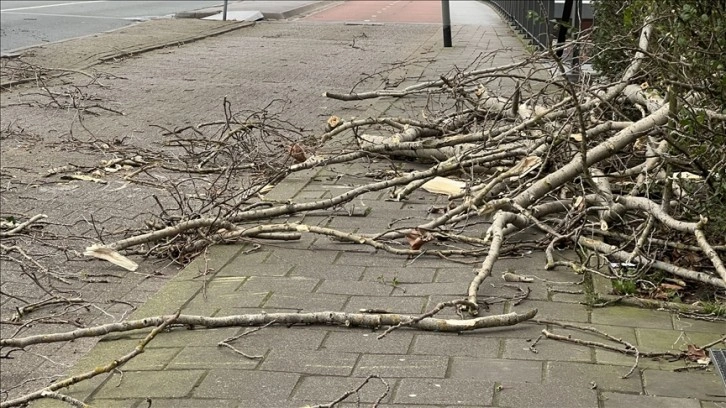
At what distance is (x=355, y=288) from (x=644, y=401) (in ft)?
5.46

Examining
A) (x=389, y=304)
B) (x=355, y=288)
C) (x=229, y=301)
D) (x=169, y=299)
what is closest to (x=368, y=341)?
(x=389, y=304)

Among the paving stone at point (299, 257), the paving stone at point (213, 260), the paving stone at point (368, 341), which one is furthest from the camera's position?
the paving stone at point (299, 257)

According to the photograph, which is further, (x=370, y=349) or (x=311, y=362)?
(x=370, y=349)

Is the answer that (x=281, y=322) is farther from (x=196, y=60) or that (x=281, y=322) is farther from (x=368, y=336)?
(x=196, y=60)

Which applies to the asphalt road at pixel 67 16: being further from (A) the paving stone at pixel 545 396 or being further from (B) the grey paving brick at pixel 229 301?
(A) the paving stone at pixel 545 396

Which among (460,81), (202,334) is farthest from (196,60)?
(202,334)

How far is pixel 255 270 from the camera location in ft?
17.4

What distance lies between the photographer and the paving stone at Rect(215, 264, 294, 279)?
524cm

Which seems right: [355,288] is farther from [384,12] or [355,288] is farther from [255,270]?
[384,12]

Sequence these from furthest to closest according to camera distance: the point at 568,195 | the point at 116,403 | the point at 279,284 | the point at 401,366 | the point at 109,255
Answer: the point at 568,195, the point at 109,255, the point at 279,284, the point at 401,366, the point at 116,403

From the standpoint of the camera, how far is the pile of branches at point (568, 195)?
16.4 feet

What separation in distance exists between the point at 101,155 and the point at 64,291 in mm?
3362

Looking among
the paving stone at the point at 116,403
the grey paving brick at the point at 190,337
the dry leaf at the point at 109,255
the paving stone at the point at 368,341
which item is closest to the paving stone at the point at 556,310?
the paving stone at the point at 368,341

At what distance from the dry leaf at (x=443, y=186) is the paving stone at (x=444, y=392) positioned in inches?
107
